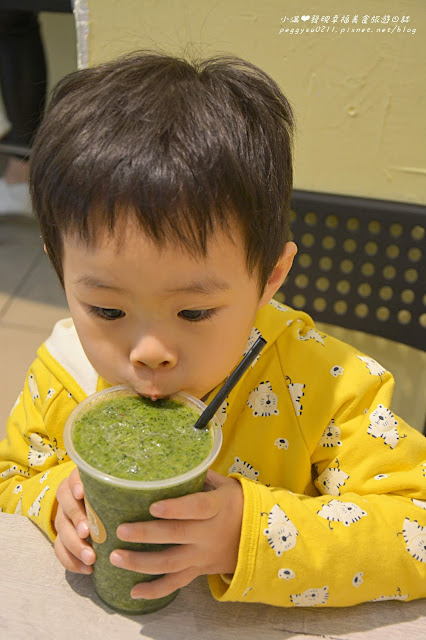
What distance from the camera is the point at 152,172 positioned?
73 cm

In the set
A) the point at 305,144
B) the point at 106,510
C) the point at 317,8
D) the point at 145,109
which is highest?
the point at 317,8

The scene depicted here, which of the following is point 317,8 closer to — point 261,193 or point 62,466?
point 261,193

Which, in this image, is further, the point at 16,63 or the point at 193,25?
the point at 16,63

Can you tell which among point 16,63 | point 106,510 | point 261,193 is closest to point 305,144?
point 261,193

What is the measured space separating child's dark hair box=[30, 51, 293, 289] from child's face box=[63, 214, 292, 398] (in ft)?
0.07

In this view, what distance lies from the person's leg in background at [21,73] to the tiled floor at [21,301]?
27 centimetres

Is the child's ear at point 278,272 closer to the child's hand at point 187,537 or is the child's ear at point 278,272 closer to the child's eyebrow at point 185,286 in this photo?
the child's eyebrow at point 185,286

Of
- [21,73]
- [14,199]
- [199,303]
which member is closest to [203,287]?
[199,303]

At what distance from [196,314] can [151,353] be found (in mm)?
76

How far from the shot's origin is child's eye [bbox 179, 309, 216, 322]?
2.54 ft

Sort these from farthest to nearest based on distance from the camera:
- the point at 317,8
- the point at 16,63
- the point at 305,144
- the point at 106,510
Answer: the point at 16,63, the point at 305,144, the point at 317,8, the point at 106,510

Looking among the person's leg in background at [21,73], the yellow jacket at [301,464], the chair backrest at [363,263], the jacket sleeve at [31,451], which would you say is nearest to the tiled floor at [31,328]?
the chair backrest at [363,263]

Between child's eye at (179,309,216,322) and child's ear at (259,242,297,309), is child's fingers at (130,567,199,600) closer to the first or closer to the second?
child's eye at (179,309,216,322)

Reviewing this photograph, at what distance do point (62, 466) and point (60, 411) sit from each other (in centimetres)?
11
